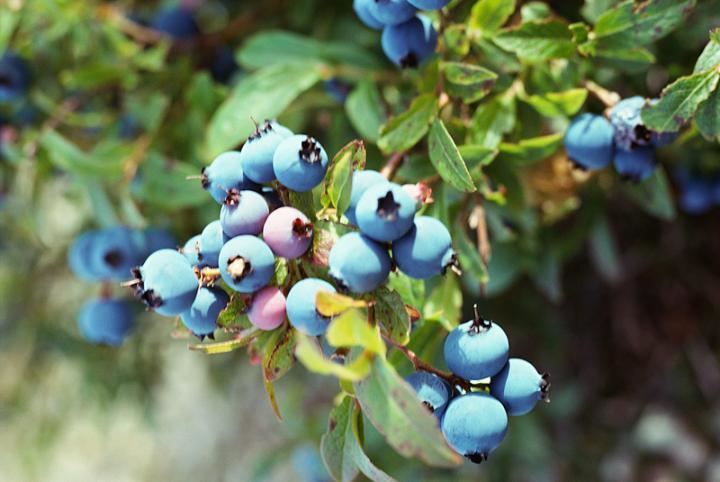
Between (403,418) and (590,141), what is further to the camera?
(590,141)

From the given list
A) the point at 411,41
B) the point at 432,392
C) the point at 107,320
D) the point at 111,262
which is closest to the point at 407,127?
the point at 411,41

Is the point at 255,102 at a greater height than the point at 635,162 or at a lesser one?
lesser

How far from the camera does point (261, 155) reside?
66 cm

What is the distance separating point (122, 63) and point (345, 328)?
0.87 m

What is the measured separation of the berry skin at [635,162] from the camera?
833mm

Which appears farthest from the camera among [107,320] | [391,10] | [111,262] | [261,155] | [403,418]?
[107,320]

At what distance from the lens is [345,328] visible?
1.80ft

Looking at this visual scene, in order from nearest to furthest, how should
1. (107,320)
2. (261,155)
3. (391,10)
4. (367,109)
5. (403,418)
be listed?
(403,418), (261,155), (391,10), (367,109), (107,320)

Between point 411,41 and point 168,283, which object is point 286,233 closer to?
point 168,283

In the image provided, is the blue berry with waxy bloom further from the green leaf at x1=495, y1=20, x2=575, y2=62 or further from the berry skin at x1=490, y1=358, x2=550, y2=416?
the green leaf at x1=495, y1=20, x2=575, y2=62

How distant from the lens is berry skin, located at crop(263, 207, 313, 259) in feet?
2.05

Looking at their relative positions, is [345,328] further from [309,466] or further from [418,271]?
[309,466]

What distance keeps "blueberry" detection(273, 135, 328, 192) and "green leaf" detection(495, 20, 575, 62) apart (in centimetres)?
30

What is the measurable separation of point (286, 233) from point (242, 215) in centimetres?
4
